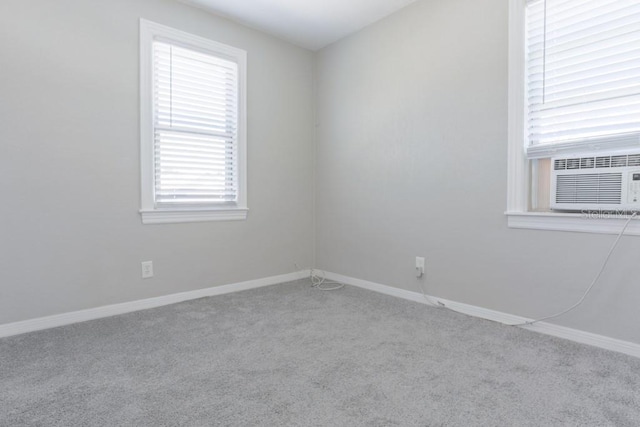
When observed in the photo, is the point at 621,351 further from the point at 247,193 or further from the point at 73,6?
the point at 73,6

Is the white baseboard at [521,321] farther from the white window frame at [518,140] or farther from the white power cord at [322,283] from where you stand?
the white window frame at [518,140]

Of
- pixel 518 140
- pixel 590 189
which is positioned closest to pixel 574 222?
pixel 590 189

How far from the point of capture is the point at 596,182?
1.98m

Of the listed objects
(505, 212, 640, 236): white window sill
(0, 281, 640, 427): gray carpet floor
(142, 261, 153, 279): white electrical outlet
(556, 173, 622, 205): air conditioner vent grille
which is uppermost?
(556, 173, 622, 205): air conditioner vent grille

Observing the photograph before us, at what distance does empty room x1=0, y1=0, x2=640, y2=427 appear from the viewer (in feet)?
5.20

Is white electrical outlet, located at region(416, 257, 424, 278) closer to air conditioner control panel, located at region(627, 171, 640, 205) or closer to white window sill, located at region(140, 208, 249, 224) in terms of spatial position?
air conditioner control panel, located at region(627, 171, 640, 205)

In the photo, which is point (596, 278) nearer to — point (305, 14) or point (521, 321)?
point (521, 321)

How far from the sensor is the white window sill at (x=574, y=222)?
1888 millimetres

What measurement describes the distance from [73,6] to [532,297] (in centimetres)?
349

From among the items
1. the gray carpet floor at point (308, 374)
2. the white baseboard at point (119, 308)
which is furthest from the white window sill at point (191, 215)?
the gray carpet floor at point (308, 374)

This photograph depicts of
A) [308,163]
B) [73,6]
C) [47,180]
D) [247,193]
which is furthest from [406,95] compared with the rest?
[47,180]

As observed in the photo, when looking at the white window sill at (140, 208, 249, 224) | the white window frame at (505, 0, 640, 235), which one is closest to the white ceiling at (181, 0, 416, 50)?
the white window frame at (505, 0, 640, 235)

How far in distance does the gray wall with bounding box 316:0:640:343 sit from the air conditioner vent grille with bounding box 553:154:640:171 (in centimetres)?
33

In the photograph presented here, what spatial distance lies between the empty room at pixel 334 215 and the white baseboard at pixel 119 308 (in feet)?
0.04
